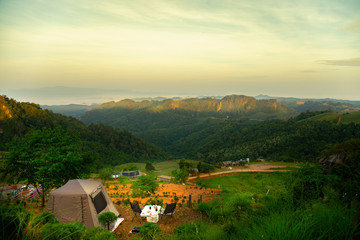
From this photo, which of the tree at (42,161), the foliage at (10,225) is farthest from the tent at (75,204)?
the foliage at (10,225)

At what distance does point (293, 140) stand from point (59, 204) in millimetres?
98469

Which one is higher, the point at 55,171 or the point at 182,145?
the point at 55,171

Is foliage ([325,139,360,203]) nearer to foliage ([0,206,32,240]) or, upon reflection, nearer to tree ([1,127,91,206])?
foliage ([0,206,32,240])

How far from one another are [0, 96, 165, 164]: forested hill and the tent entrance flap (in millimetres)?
90817

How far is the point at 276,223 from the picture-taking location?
6.01 feet

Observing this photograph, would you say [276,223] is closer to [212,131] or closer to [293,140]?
[293,140]

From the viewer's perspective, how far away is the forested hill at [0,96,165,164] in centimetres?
9894

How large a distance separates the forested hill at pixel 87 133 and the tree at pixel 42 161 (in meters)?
88.0

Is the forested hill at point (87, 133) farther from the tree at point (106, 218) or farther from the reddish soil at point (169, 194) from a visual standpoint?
the tree at point (106, 218)

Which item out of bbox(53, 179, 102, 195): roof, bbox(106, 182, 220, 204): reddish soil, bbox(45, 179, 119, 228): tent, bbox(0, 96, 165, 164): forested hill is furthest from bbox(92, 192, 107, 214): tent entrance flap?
bbox(0, 96, 165, 164): forested hill

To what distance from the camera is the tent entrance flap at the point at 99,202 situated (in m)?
9.65

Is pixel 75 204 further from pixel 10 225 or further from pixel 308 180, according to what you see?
pixel 308 180

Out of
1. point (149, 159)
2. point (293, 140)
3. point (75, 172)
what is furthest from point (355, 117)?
point (75, 172)

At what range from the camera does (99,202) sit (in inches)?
390
